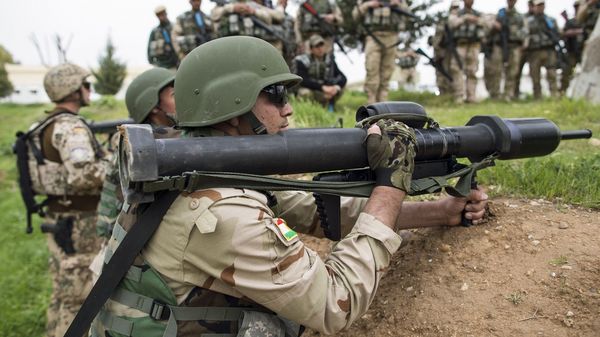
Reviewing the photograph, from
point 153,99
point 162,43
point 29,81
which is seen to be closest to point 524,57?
→ point 162,43

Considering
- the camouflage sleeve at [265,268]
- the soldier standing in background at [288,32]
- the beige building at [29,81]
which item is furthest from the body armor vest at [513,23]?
the beige building at [29,81]

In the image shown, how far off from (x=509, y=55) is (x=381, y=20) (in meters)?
4.22

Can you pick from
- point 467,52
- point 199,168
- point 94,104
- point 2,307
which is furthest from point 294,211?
point 94,104

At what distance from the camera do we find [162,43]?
12.0m

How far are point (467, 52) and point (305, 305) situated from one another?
35.9ft

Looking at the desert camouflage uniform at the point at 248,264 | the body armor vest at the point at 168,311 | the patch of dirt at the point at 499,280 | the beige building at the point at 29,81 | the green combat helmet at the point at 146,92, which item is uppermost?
the green combat helmet at the point at 146,92

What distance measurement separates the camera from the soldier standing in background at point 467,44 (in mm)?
11273

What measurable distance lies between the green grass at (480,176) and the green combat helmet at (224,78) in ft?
6.61

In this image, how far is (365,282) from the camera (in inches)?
79.1

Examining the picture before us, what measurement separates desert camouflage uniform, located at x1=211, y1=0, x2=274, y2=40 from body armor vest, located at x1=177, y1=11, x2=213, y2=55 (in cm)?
92

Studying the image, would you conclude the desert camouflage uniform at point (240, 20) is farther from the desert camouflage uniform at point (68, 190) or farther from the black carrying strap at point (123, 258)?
the black carrying strap at point (123, 258)

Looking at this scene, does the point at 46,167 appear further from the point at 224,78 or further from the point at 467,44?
the point at 467,44

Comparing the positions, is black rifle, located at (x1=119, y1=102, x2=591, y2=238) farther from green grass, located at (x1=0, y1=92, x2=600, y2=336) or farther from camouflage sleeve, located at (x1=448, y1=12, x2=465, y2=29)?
camouflage sleeve, located at (x1=448, y1=12, x2=465, y2=29)

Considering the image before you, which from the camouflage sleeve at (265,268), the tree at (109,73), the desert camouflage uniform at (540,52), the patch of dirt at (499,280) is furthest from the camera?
the tree at (109,73)
